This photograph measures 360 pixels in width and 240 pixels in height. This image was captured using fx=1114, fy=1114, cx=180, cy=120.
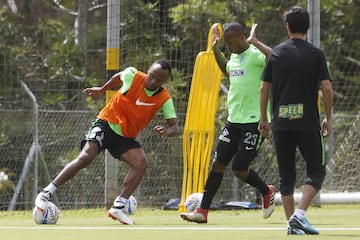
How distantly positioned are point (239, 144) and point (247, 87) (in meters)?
0.60

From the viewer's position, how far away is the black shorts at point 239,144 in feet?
37.8

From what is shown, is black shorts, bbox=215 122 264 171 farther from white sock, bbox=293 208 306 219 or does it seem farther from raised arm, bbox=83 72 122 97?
white sock, bbox=293 208 306 219

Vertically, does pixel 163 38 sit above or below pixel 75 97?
above

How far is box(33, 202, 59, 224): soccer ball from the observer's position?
11148mm

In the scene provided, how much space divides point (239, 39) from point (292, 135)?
243 centimetres

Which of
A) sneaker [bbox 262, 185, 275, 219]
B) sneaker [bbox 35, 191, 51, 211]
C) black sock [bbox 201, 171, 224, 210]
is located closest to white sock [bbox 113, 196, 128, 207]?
sneaker [bbox 35, 191, 51, 211]

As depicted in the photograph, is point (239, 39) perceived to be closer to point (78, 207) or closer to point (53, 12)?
point (78, 207)

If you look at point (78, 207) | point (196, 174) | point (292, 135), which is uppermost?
point (292, 135)

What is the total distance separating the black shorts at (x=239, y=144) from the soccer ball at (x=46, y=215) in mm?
1808

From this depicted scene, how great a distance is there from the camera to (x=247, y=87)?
11.6 m

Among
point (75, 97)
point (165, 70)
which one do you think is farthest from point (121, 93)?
point (75, 97)

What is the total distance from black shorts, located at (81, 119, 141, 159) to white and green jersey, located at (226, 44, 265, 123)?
114 cm

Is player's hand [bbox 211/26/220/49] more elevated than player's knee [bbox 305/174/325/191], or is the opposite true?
player's hand [bbox 211/26/220/49]

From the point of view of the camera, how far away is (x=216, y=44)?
1201 cm
